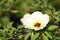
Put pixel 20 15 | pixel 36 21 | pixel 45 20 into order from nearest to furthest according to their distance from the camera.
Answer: pixel 45 20 → pixel 36 21 → pixel 20 15

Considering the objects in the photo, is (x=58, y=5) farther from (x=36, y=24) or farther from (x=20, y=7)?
(x=36, y=24)

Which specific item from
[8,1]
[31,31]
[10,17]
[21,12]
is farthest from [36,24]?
[10,17]

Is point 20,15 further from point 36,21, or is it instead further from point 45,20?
point 45,20

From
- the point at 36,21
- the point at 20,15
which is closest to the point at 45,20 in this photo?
the point at 36,21

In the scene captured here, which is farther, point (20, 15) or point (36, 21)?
point (20, 15)

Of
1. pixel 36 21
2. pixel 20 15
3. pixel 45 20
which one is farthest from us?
pixel 20 15

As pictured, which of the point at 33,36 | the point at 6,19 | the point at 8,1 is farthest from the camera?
the point at 6,19

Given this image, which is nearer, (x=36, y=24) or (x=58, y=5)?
(x=36, y=24)

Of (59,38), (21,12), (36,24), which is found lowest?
(59,38)
